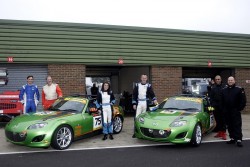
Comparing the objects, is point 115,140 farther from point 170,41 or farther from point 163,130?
point 170,41

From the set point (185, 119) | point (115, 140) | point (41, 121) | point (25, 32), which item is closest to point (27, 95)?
point (41, 121)

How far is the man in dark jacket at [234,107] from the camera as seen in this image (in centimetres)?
766

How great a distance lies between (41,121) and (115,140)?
2.34m

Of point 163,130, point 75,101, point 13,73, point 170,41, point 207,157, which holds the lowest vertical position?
point 207,157

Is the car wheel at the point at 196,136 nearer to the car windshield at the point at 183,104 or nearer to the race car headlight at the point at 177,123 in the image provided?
the race car headlight at the point at 177,123

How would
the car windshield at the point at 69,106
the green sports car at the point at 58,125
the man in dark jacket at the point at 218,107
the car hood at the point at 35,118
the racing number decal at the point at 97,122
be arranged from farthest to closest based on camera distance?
the man in dark jacket at the point at 218,107 → the racing number decal at the point at 97,122 → the car windshield at the point at 69,106 → the car hood at the point at 35,118 → the green sports car at the point at 58,125

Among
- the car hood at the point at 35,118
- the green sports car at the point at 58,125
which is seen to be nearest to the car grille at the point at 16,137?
the green sports car at the point at 58,125

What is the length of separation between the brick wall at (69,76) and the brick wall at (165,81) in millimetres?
3415

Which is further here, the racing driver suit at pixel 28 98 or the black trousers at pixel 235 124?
the racing driver suit at pixel 28 98

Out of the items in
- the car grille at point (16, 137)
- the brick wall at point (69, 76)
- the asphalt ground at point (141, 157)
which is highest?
the brick wall at point (69, 76)

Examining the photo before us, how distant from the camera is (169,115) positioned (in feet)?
25.1

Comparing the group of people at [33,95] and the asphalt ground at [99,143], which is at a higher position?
the group of people at [33,95]

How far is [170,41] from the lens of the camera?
46.2 feet

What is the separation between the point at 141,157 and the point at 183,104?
8.89 ft
